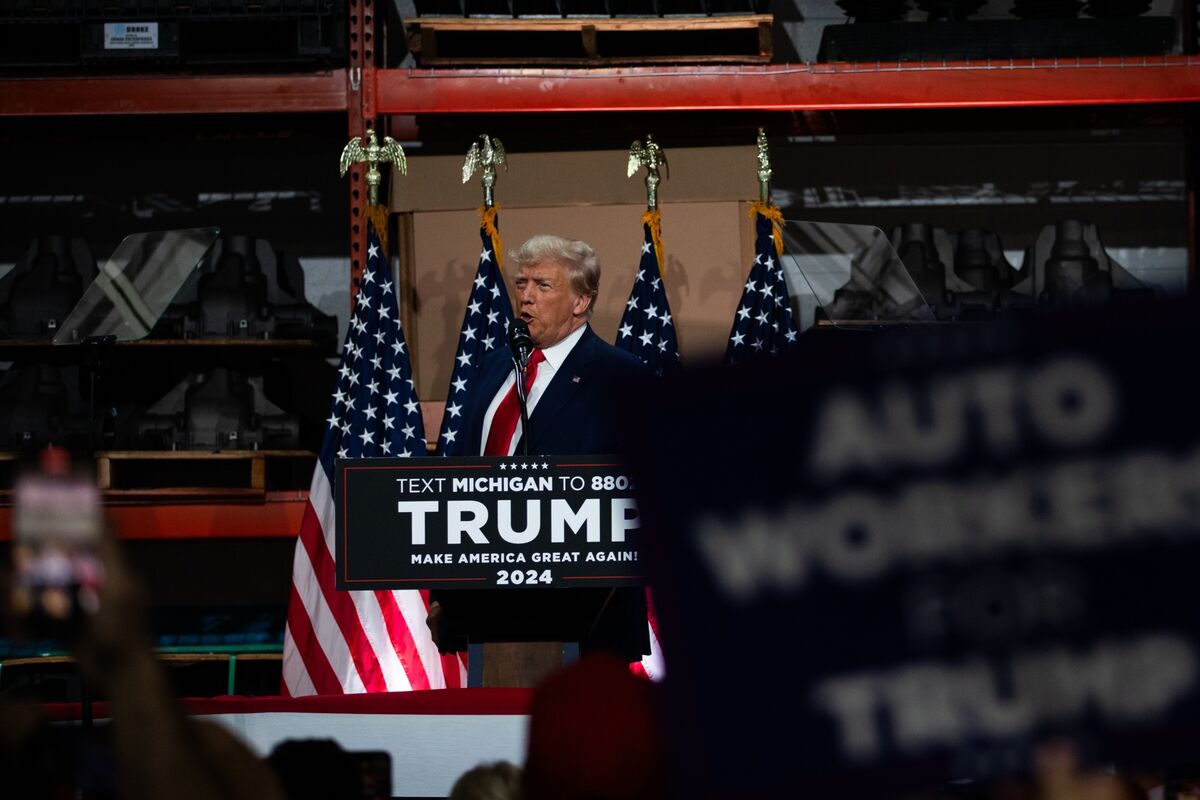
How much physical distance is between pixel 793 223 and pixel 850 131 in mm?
528

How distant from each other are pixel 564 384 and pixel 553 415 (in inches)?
3.6

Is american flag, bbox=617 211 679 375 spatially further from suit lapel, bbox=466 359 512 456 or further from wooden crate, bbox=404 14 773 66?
suit lapel, bbox=466 359 512 456

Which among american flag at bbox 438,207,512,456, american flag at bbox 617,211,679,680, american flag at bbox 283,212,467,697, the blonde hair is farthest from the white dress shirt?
american flag at bbox 617,211,679,680

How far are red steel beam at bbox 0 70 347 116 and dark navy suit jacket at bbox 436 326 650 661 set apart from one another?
3.05m

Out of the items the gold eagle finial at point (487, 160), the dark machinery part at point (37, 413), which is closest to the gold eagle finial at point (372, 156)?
the gold eagle finial at point (487, 160)

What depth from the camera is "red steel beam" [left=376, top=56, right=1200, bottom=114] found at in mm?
6566

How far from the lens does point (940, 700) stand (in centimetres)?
143

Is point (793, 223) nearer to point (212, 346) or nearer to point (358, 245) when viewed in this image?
point (358, 245)

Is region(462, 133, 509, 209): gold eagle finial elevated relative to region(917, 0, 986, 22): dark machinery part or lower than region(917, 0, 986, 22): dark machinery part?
lower

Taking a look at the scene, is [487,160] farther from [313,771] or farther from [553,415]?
[313,771]

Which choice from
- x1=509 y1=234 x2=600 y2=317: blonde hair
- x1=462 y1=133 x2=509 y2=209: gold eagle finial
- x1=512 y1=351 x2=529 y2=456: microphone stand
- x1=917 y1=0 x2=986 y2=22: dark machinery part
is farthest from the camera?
x1=917 y1=0 x2=986 y2=22: dark machinery part

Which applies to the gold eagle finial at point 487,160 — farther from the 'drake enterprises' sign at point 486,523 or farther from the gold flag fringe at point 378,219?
the 'drake enterprises' sign at point 486,523

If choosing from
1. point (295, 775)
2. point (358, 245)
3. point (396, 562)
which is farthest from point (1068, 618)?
point (358, 245)

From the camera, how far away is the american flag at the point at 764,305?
20.1ft
